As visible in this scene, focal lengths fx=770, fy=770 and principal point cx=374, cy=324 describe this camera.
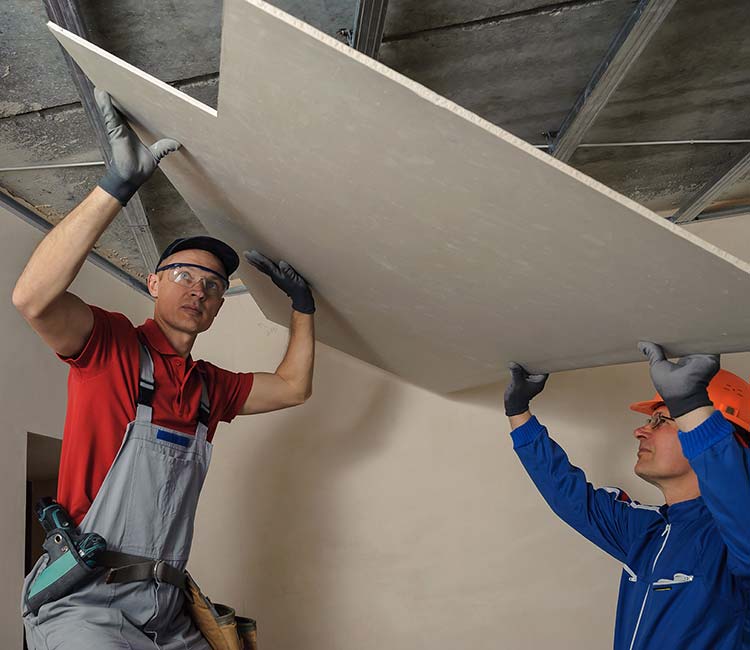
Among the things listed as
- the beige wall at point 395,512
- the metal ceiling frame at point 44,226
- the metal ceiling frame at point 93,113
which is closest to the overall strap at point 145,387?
the metal ceiling frame at point 93,113

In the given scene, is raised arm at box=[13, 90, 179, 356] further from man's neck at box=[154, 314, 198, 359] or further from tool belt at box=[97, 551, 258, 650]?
tool belt at box=[97, 551, 258, 650]

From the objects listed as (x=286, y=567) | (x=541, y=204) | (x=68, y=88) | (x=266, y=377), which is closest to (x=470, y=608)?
(x=286, y=567)

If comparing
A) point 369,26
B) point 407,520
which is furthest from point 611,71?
point 407,520

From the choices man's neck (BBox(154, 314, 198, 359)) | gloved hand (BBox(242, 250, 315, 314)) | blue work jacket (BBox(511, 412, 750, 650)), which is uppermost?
gloved hand (BBox(242, 250, 315, 314))

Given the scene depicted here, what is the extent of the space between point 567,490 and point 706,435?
0.86 metres

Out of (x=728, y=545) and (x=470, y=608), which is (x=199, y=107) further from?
(x=470, y=608)

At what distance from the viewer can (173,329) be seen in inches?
97.3

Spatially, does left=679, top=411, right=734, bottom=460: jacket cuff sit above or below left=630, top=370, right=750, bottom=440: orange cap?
below

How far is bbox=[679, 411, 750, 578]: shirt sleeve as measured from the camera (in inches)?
74.2

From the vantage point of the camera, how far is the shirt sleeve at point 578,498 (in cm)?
264

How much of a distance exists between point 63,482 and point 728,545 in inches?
69.7

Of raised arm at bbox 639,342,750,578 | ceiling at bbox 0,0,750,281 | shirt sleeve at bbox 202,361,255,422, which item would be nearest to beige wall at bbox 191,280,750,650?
shirt sleeve at bbox 202,361,255,422

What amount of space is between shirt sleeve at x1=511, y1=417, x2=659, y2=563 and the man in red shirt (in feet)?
3.79

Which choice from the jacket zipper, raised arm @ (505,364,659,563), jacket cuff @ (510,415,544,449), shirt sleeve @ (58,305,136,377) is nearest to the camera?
shirt sleeve @ (58,305,136,377)
